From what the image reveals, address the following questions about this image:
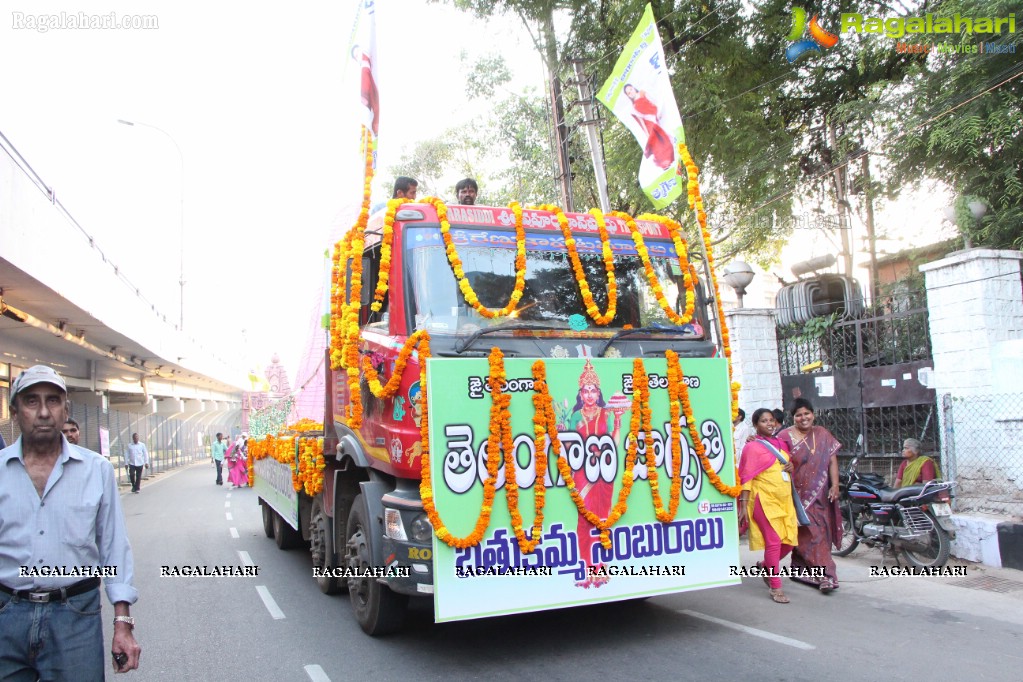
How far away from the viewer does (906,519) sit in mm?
7488

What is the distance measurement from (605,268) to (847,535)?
190 inches

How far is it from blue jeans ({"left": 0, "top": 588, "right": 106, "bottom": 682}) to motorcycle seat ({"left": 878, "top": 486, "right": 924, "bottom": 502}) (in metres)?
7.06

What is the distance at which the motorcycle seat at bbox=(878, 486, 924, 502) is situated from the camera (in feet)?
24.5

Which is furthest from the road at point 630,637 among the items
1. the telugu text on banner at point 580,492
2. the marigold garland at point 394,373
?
the marigold garland at point 394,373

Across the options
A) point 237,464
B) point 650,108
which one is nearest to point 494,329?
point 650,108

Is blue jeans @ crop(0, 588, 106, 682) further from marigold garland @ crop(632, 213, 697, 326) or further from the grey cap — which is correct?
marigold garland @ crop(632, 213, 697, 326)

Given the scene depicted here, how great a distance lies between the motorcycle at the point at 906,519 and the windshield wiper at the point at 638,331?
3.52 meters

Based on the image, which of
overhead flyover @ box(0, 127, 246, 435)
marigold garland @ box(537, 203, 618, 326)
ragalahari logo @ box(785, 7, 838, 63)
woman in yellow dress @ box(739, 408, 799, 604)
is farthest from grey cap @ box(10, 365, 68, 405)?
ragalahari logo @ box(785, 7, 838, 63)

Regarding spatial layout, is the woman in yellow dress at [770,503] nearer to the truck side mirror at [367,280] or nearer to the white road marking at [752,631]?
the white road marking at [752,631]

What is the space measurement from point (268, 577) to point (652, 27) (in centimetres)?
682

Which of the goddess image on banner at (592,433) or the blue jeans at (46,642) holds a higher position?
the goddess image on banner at (592,433)

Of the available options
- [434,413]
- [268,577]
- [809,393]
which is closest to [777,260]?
[809,393]

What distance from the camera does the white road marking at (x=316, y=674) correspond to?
4.76 m

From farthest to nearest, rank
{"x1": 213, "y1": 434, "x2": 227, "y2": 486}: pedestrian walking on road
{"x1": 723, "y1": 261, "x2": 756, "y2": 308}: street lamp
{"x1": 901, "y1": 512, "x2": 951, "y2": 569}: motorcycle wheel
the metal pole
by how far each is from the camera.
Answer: {"x1": 213, "y1": 434, "x2": 227, "y2": 486}: pedestrian walking on road < the metal pole < {"x1": 723, "y1": 261, "x2": 756, "y2": 308}: street lamp < {"x1": 901, "y1": 512, "x2": 951, "y2": 569}: motorcycle wheel
